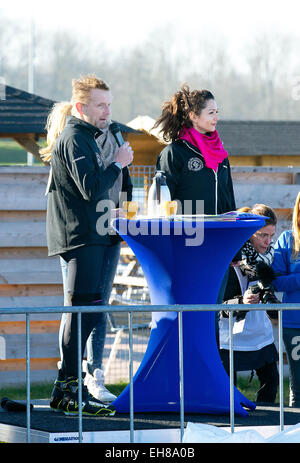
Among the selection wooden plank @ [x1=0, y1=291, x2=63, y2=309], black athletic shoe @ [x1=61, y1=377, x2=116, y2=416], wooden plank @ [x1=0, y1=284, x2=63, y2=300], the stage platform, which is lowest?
the stage platform

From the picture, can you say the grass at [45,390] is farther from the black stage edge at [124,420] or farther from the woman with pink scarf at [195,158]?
the woman with pink scarf at [195,158]

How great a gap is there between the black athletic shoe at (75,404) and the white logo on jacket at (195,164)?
1.35 meters

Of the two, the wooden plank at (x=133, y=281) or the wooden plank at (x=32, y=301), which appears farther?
the wooden plank at (x=133, y=281)

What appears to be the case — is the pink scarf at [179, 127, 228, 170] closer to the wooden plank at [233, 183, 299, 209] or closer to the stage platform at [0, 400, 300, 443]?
the stage platform at [0, 400, 300, 443]

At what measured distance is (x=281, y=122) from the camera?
22312 millimetres

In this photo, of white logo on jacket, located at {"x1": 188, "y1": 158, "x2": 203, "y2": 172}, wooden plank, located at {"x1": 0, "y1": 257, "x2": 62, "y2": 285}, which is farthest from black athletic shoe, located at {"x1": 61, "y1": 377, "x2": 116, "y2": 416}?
wooden plank, located at {"x1": 0, "y1": 257, "x2": 62, "y2": 285}

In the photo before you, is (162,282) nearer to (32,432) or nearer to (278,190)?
(32,432)

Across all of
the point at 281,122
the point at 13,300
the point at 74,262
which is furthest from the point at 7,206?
the point at 281,122

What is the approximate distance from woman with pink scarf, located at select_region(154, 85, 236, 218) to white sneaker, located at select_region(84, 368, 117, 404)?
1.05m

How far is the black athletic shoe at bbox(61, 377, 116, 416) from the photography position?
411cm

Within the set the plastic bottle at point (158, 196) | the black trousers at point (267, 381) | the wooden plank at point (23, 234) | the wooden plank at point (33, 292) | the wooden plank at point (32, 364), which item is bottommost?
the black trousers at point (267, 381)

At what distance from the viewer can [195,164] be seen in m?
4.48

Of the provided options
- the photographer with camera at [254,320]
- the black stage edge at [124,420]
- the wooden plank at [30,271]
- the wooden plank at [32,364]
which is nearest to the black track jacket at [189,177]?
the photographer with camera at [254,320]

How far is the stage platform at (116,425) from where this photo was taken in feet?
12.4
